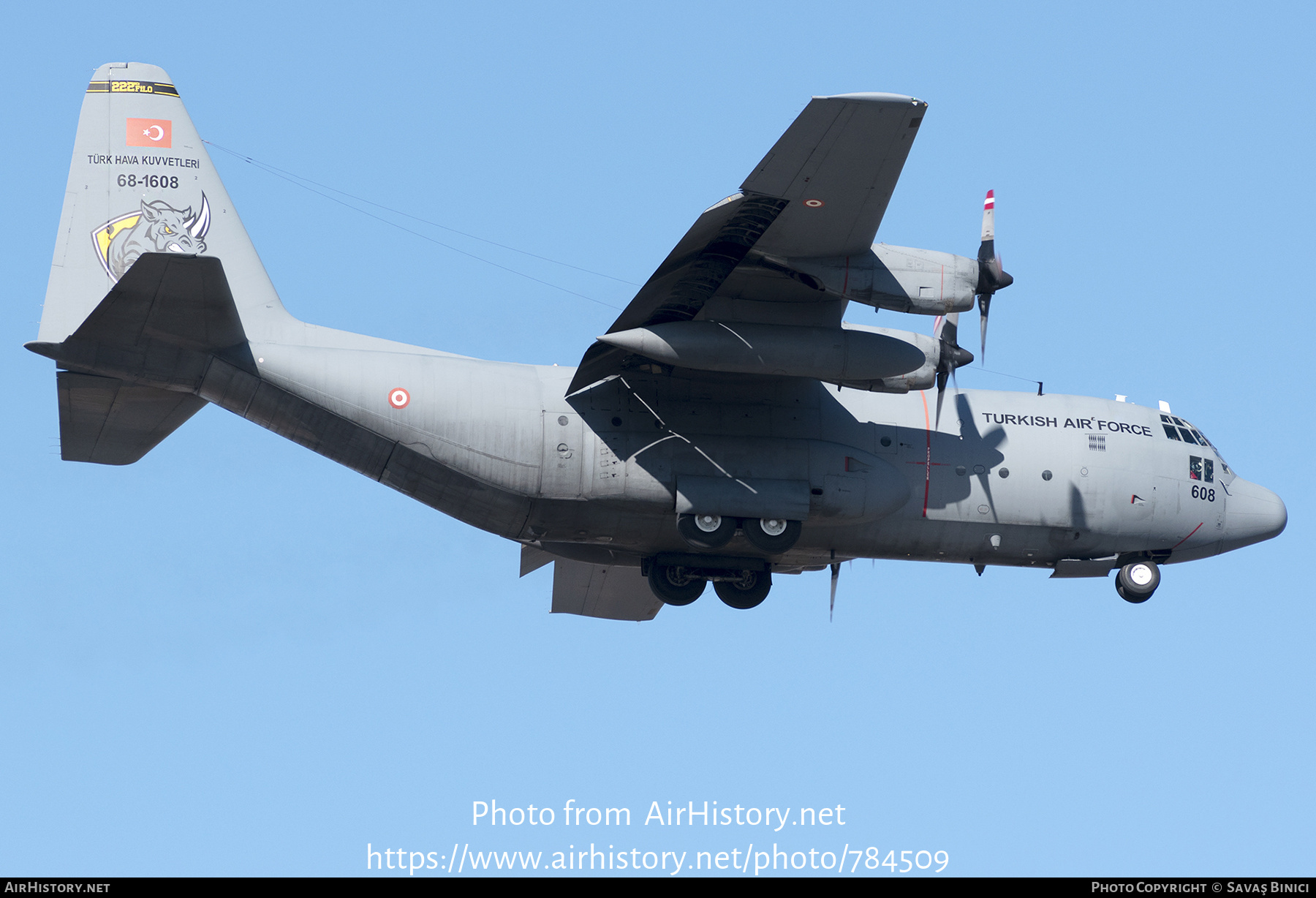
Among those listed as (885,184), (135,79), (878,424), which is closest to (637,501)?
(878,424)

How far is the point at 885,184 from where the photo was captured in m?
18.8

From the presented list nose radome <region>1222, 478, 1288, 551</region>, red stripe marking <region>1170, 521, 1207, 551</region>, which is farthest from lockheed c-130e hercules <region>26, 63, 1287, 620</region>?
nose radome <region>1222, 478, 1288, 551</region>

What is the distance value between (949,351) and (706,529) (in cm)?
401

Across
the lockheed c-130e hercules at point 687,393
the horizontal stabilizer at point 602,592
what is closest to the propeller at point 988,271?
the lockheed c-130e hercules at point 687,393

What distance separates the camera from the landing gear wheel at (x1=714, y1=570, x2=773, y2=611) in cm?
2278

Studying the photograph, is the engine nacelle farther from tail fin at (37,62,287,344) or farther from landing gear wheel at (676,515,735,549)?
tail fin at (37,62,287,344)

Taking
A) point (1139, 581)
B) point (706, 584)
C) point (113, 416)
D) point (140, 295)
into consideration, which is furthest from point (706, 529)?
point (113, 416)

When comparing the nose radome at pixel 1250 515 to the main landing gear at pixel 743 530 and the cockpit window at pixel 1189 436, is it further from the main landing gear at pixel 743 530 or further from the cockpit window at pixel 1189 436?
the main landing gear at pixel 743 530

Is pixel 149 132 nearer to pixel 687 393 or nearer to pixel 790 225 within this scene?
pixel 687 393

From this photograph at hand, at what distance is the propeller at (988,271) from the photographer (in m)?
20.7

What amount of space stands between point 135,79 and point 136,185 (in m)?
1.55

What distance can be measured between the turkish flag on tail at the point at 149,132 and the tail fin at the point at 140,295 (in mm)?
14

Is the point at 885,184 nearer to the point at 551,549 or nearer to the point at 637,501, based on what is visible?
the point at 637,501

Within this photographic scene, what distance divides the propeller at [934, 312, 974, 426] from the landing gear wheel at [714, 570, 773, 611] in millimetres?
3708
